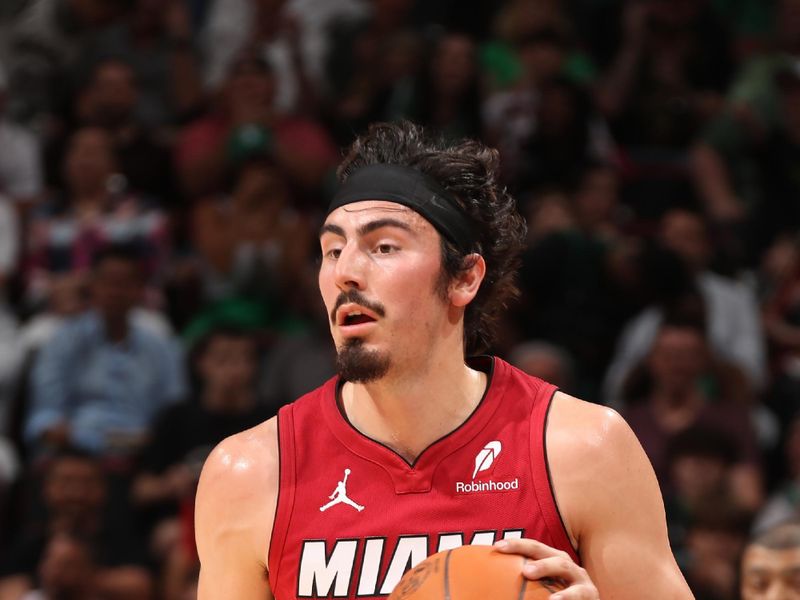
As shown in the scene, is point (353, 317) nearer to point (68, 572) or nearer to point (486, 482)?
point (486, 482)

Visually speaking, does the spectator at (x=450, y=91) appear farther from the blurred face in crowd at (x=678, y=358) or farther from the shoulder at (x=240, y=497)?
the shoulder at (x=240, y=497)

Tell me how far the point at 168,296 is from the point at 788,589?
4706 mm

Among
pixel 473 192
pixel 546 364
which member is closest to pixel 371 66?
pixel 546 364

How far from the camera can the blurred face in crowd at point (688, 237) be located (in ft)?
27.3

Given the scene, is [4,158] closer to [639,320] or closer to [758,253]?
[639,320]

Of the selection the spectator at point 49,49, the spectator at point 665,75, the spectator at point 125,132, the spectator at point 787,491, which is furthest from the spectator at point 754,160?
the spectator at point 49,49

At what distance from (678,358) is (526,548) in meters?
4.60

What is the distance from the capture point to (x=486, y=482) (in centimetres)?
347

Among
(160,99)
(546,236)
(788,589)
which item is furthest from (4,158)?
(788,589)

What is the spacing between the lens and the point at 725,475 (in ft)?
23.5

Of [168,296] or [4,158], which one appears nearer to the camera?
[168,296]

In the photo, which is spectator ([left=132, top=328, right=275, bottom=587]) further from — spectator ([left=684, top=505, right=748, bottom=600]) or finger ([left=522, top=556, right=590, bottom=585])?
finger ([left=522, top=556, right=590, bottom=585])

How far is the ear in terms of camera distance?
362cm

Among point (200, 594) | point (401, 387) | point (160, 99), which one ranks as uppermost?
point (160, 99)
